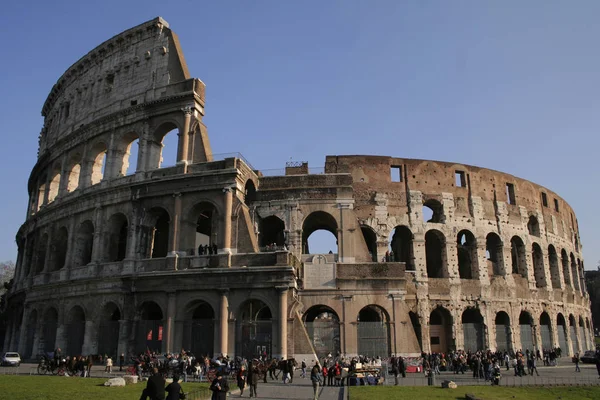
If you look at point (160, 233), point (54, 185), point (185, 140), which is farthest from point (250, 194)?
point (54, 185)

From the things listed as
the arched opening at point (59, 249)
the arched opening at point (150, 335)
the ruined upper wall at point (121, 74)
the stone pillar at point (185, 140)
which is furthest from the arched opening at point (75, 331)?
the ruined upper wall at point (121, 74)

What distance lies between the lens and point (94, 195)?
2744 cm

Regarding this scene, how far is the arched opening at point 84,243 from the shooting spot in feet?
91.6

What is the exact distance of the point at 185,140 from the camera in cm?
2595

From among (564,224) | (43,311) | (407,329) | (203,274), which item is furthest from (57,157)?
(564,224)

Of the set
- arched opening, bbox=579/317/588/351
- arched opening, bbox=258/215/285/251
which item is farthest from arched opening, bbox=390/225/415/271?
arched opening, bbox=579/317/588/351

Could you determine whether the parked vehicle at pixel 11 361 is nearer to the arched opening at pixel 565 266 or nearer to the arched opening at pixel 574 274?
the arched opening at pixel 565 266

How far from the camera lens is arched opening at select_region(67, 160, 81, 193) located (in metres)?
31.4

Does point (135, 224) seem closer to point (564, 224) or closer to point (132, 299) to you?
point (132, 299)

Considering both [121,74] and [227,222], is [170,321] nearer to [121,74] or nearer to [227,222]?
[227,222]

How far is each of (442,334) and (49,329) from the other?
2136 cm

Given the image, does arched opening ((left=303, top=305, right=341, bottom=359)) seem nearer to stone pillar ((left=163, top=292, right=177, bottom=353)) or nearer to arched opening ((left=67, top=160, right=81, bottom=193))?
stone pillar ((left=163, top=292, right=177, bottom=353))

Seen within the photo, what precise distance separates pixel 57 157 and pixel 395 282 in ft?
72.9

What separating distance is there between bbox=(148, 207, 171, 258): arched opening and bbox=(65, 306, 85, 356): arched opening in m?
4.78
